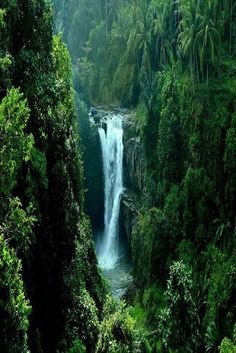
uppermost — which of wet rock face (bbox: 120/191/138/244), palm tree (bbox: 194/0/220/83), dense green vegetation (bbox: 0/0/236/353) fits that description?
palm tree (bbox: 194/0/220/83)

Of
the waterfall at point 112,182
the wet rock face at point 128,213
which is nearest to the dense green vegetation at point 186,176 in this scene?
the wet rock face at point 128,213

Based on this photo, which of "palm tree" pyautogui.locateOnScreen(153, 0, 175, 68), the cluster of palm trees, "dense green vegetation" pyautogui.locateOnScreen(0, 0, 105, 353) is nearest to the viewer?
"dense green vegetation" pyautogui.locateOnScreen(0, 0, 105, 353)

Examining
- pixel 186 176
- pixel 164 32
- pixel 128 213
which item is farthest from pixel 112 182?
pixel 164 32

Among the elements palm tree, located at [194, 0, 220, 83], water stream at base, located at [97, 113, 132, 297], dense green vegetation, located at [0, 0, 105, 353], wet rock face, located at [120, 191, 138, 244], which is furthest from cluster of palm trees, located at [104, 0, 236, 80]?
dense green vegetation, located at [0, 0, 105, 353]

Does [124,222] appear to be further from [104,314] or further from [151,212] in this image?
[104,314]

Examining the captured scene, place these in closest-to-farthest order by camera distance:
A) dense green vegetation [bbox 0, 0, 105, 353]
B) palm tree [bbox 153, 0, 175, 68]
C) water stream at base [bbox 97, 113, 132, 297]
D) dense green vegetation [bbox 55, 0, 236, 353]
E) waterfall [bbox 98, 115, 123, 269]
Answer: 1. dense green vegetation [bbox 0, 0, 105, 353]
2. dense green vegetation [bbox 55, 0, 236, 353]
3. palm tree [bbox 153, 0, 175, 68]
4. water stream at base [bbox 97, 113, 132, 297]
5. waterfall [bbox 98, 115, 123, 269]

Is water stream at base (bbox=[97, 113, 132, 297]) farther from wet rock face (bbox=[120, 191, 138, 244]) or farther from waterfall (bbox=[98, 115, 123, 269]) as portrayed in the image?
wet rock face (bbox=[120, 191, 138, 244])

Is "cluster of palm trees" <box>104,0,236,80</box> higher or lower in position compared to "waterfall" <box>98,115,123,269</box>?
higher
